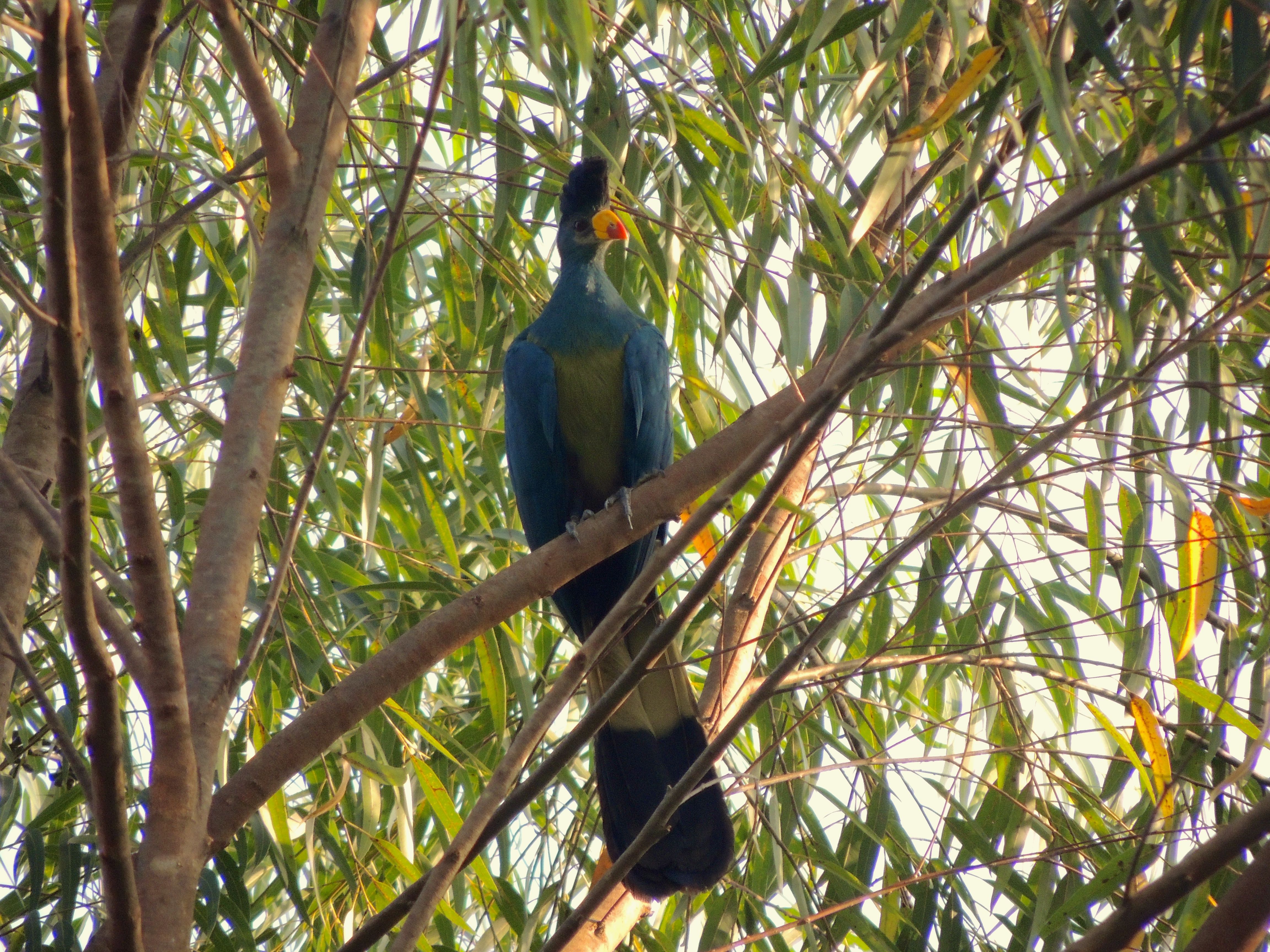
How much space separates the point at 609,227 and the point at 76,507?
2010 mm

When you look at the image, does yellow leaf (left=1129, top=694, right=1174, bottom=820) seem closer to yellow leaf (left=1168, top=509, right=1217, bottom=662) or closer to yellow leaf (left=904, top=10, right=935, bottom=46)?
yellow leaf (left=1168, top=509, right=1217, bottom=662)

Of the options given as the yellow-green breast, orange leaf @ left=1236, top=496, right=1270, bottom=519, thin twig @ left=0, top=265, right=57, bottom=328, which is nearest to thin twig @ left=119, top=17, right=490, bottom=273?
thin twig @ left=0, top=265, right=57, bottom=328

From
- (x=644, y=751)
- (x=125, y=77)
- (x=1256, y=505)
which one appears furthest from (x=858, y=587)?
(x=125, y=77)

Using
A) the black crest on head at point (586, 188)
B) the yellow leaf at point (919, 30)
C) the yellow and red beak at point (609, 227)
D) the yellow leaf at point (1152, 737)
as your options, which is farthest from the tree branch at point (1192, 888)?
the black crest on head at point (586, 188)

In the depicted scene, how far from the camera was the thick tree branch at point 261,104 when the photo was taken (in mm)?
1478

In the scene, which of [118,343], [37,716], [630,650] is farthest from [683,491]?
[37,716]

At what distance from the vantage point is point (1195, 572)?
169 cm

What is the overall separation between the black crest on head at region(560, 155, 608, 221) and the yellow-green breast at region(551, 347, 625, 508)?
423 mm

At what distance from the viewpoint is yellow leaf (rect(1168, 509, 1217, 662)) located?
1658 millimetres

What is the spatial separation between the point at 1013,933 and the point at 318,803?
55.4 inches

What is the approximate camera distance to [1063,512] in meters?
2.34

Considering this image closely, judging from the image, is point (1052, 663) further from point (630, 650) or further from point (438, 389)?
point (438, 389)

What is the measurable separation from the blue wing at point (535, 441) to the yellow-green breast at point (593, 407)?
0.03m

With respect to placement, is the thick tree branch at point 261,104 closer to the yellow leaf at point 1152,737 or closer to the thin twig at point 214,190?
the thin twig at point 214,190
